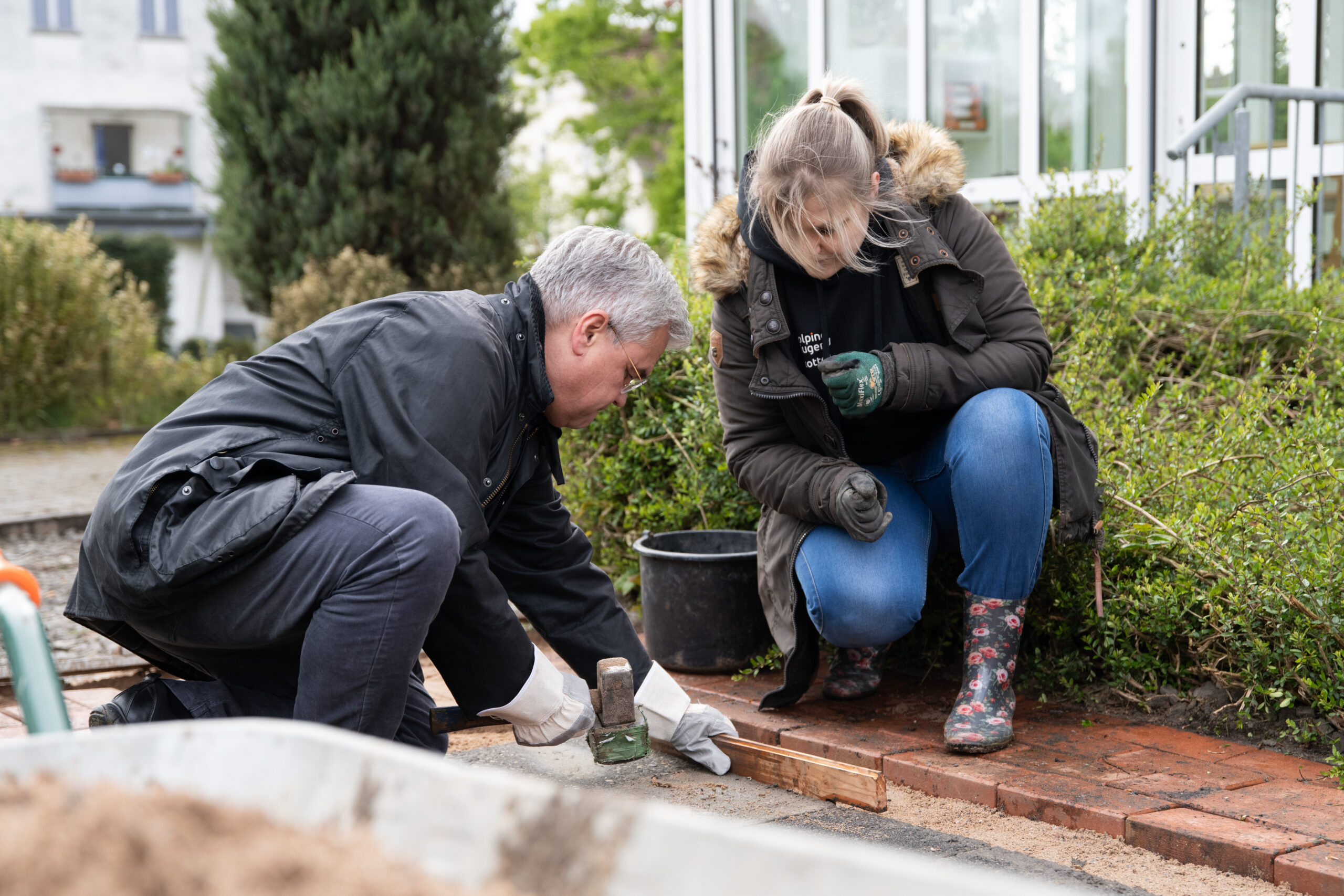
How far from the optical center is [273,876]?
28.2 inches

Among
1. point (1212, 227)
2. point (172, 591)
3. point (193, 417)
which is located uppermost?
point (1212, 227)

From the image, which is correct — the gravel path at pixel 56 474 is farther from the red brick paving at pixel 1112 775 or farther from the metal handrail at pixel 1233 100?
the metal handrail at pixel 1233 100

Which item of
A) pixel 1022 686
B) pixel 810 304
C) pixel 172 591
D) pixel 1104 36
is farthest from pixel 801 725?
pixel 1104 36

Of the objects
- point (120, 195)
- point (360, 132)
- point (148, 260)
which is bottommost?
point (148, 260)

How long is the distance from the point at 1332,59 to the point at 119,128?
92.9 ft

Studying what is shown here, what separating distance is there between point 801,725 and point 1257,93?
377 cm

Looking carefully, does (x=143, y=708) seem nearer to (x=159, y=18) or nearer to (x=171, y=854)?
(x=171, y=854)

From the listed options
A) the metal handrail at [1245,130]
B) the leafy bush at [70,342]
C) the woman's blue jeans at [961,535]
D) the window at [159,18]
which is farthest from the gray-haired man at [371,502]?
the window at [159,18]

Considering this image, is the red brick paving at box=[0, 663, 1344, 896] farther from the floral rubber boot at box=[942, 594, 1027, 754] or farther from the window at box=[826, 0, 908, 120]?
the window at box=[826, 0, 908, 120]

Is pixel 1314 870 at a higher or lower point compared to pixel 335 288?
lower

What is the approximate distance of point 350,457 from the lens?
216 centimetres

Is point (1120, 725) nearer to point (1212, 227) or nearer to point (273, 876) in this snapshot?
point (273, 876)

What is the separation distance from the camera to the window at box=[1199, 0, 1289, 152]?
620 centimetres

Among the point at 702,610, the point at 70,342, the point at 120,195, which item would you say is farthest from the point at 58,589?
the point at 120,195
